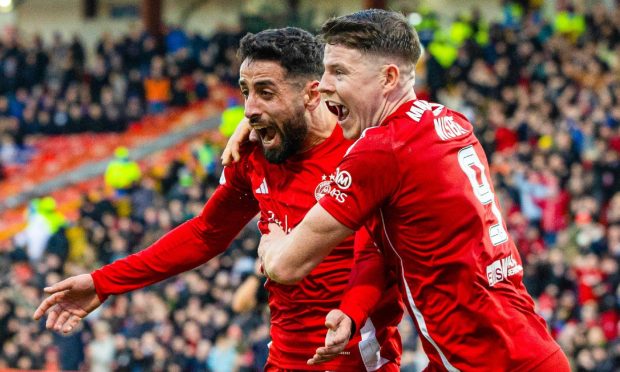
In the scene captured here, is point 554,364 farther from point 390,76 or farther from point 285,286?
point 285,286

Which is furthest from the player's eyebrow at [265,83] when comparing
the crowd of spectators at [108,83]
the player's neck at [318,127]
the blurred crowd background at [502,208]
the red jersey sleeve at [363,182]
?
the crowd of spectators at [108,83]

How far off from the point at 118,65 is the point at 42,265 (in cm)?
955

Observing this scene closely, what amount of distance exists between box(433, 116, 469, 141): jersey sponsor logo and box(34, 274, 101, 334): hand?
1886 mm

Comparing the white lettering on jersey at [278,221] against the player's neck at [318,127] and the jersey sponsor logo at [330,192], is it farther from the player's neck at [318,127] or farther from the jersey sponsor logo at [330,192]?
the jersey sponsor logo at [330,192]

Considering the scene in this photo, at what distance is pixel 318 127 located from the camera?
4570 millimetres

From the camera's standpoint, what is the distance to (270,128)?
4.49 metres

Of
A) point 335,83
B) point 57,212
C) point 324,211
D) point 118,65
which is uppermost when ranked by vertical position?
point 335,83

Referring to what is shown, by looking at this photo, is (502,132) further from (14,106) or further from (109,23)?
(109,23)

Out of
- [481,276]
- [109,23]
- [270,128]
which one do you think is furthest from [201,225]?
[109,23]

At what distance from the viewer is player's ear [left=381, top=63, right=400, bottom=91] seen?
3715 millimetres

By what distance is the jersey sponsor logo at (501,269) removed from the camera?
3.61 meters

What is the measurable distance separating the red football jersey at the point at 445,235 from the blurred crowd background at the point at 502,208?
23.9 ft

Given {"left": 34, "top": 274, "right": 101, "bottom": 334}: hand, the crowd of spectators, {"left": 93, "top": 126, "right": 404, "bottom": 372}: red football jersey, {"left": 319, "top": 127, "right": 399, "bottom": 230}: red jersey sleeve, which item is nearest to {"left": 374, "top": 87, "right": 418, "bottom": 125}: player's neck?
{"left": 319, "top": 127, "right": 399, "bottom": 230}: red jersey sleeve

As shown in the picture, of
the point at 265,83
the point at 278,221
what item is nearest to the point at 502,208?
the point at 278,221
